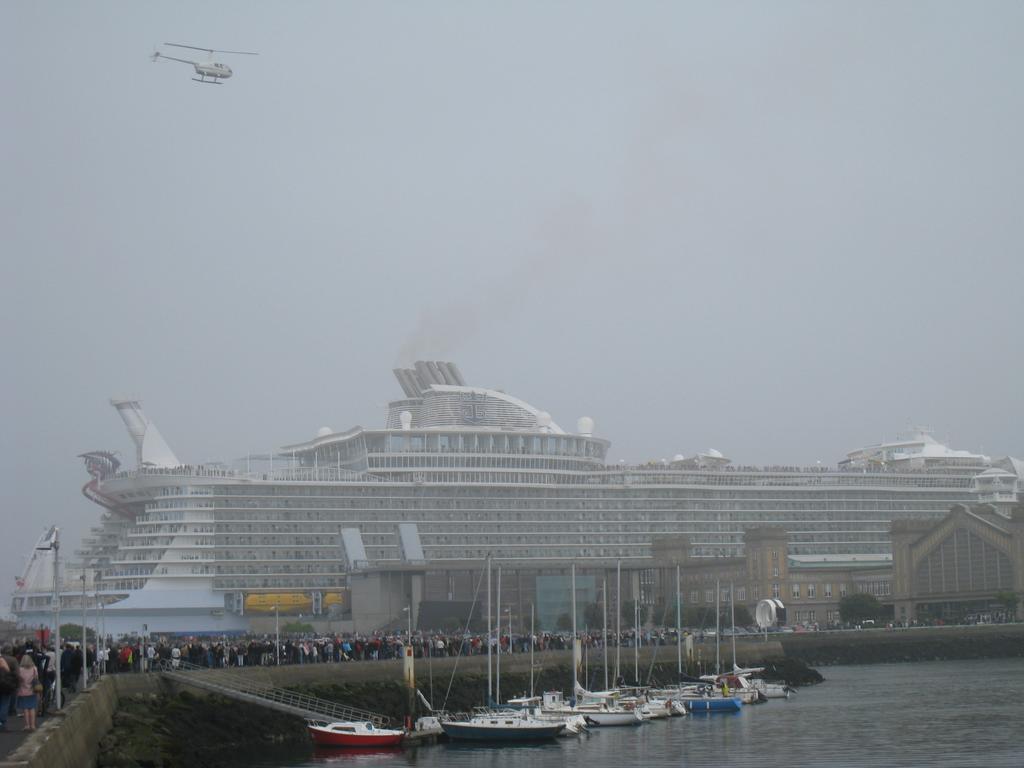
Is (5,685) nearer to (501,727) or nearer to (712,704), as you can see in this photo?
(501,727)

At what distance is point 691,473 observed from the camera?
12325cm

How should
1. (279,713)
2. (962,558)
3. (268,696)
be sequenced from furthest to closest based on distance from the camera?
(962,558)
(268,696)
(279,713)

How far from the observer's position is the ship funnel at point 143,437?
107188mm

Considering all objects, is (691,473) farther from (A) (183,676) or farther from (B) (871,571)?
(A) (183,676)

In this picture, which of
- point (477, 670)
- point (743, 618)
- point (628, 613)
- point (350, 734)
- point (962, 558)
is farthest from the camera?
point (962, 558)

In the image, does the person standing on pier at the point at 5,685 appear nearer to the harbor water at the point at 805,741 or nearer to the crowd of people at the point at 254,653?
the crowd of people at the point at 254,653

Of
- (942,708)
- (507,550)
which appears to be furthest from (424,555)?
(942,708)

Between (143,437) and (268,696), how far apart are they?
2382 inches

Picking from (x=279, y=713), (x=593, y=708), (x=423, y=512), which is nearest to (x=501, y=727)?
(x=593, y=708)

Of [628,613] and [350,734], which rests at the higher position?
[628,613]

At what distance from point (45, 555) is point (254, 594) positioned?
524 inches

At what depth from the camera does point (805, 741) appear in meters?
46.8

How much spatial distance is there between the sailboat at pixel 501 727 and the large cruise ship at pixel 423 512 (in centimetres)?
4670

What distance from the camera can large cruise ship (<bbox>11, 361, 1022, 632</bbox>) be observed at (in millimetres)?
101062
